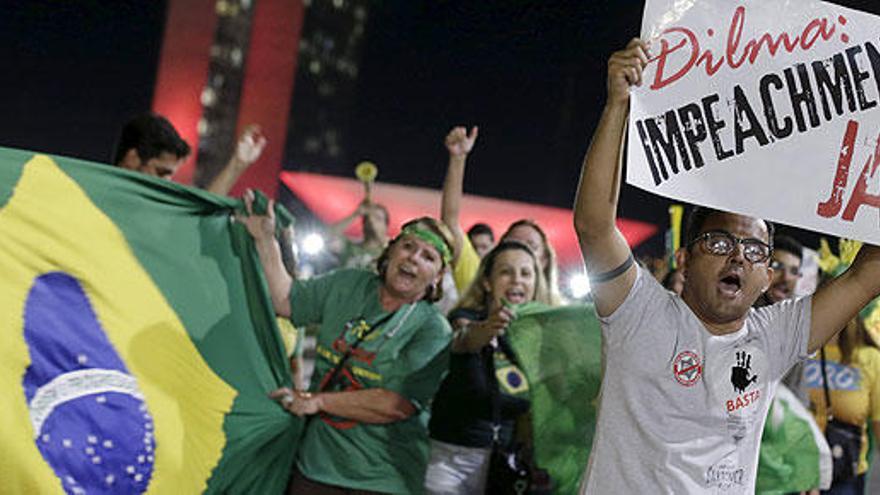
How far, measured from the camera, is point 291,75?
1947cm

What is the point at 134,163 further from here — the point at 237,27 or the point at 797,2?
the point at 237,27

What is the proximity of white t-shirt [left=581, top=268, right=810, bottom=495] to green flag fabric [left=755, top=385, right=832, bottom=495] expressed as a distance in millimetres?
1434

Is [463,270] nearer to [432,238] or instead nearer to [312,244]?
[432,238]

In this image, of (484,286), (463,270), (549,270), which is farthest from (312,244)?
(484,286)

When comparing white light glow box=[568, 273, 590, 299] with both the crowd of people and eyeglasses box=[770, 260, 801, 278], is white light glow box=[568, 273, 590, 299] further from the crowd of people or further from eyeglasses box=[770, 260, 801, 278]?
eyeglasses box=[770, 260, 801, 278]

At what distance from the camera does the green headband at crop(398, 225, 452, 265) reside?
11.3 ft

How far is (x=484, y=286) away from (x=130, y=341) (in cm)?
142

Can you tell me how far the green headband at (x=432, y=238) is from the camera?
344cm

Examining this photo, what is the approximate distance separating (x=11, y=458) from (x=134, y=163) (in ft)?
4.46

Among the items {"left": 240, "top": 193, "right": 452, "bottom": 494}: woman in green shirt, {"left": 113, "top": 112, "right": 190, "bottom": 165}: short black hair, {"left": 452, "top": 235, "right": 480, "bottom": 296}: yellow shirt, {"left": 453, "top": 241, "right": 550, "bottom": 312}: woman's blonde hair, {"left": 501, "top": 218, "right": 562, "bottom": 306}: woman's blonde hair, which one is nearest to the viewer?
{"left": 240, "top": 193, "right": 452, "bottom": 494}: woman in green shirt

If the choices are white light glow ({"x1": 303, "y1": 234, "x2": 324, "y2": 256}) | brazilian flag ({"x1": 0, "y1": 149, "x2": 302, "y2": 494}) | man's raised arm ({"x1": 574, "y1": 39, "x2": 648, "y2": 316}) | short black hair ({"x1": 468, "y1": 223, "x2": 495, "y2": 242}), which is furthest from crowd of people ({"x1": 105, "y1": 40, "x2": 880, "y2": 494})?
white light glow ({"x1": 303, "y1": 234, "x2": 324, "y2": 256})

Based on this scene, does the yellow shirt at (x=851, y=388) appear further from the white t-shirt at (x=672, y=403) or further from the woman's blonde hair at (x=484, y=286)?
the white t-shirt at (x=672, y=403)

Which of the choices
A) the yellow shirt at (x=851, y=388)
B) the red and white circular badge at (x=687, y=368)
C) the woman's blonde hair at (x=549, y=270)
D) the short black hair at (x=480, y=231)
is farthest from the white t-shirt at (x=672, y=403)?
the short black hair at (x=480, y=231)

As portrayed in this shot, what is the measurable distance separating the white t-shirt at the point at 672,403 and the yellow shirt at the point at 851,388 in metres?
2.34
